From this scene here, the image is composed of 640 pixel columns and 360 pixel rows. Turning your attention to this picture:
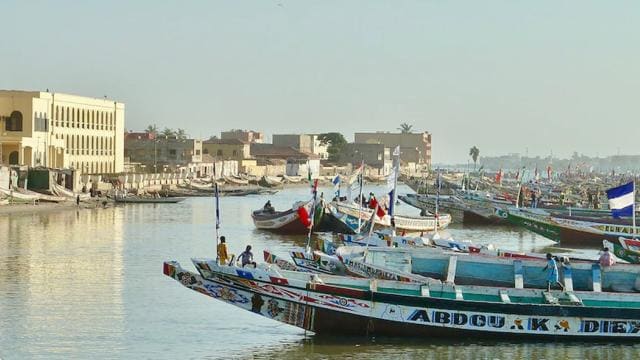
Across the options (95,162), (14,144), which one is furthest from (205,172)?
(14,144)

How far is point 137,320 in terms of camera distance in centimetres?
2927

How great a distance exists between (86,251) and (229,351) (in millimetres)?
23516

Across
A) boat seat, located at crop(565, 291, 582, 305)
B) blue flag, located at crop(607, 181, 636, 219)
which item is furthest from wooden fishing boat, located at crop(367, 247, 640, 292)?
blue flag, located at crop(607, 181, 636, 219)

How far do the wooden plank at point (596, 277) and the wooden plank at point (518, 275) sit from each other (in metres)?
1.50

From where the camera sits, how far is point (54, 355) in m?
25.0

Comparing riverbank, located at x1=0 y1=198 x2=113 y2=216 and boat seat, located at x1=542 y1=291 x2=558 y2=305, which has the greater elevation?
boat seat, located at x1=542 y1=291 x2=558 y2=305

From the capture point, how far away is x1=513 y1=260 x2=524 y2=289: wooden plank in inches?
1078

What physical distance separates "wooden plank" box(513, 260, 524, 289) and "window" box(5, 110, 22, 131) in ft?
219

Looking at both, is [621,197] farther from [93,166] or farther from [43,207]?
[93,166]

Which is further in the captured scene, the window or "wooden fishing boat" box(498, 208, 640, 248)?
the window

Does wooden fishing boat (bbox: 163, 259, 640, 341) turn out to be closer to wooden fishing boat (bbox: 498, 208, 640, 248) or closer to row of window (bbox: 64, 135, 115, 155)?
wooden fishing boat (bbox: 498, 208, 640, 248)

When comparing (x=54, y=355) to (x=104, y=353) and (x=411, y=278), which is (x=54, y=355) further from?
(x=411, y=278)

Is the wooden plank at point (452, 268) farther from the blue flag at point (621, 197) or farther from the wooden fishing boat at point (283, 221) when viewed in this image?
the wooden fishing boat at point (283, 221)

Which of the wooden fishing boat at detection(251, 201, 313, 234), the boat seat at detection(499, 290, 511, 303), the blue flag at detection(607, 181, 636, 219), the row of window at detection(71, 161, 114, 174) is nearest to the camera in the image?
the boat seat at detection(499, 290, 511, 303)
